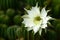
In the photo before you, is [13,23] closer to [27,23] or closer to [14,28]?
[14,28]

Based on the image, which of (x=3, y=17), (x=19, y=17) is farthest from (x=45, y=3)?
(x=3, y=17)

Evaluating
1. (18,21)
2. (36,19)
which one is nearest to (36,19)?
(36,19)

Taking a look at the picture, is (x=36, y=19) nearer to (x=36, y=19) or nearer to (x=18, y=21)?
(x=36, y=19)

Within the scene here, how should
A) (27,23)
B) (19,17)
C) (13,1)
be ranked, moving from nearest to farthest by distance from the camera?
(27,23) < (19,17) < (13,1)
